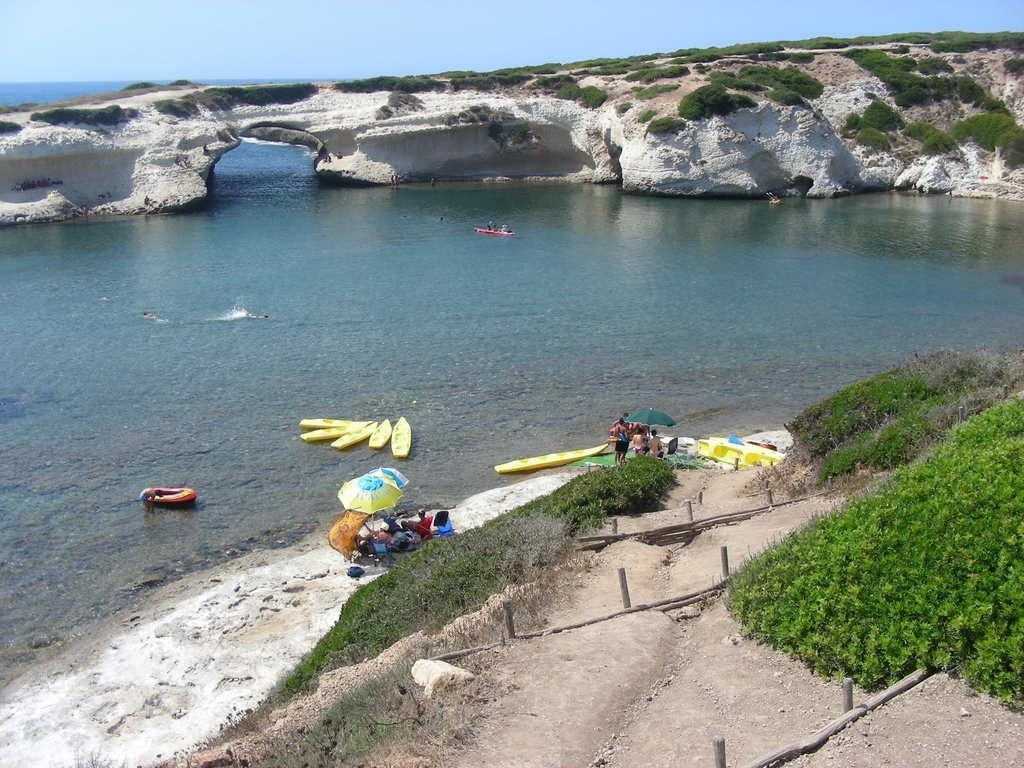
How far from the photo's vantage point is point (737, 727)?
28.8ft

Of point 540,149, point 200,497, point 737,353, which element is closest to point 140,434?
point 200,497

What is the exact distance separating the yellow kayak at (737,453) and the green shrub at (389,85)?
63385mm

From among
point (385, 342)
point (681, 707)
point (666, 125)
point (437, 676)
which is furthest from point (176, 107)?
point (681, 707)

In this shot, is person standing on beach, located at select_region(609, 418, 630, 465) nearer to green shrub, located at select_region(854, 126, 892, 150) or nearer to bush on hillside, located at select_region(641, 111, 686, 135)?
bush on hillside, located at select_region(641, 111, 686, 135)

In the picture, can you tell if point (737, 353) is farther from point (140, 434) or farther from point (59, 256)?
point (59, 256)

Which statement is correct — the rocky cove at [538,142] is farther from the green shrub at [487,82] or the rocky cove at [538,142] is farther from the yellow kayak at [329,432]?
the yellow kayak at [329,432]

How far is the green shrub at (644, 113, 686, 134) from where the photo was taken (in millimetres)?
65062

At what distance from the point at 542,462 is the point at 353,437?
5495mm

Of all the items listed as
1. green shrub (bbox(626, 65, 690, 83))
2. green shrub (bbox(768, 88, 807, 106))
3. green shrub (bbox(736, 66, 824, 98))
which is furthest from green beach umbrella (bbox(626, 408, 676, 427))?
green shrub (bbox(626, 65, 690, 83))

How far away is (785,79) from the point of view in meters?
71.6

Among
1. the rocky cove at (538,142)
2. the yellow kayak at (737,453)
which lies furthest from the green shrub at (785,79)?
the yellow kayak at (737,453)

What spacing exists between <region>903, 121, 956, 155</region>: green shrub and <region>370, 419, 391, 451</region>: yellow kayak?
5611 centimetres

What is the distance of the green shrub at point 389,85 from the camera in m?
79.0

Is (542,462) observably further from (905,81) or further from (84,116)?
(905,81)
